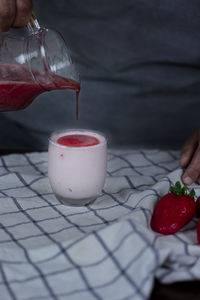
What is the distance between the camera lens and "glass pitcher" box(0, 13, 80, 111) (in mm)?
1160

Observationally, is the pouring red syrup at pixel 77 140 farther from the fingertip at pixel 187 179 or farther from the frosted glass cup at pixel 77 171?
the fingertip at pixel 187 179

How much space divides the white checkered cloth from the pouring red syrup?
151 millimetres

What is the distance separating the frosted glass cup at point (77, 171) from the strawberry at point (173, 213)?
0.17 meters

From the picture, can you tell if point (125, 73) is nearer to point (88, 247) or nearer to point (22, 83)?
point (22, 83)

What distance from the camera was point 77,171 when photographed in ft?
3.84

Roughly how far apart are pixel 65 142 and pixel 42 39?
9.7 inches

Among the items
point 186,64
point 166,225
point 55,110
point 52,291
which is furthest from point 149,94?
point 52,291

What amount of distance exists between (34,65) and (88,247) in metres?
0.45

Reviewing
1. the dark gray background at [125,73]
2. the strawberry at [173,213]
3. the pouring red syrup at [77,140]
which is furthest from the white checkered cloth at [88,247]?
the dark gray background at [125,73]

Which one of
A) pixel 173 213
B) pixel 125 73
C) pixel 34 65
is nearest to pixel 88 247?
pixel 173 213

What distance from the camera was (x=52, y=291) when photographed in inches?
33.9

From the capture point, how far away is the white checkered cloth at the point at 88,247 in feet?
2.85

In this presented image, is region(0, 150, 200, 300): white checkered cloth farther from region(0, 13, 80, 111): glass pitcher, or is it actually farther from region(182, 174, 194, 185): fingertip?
region(0, 13, 80, 111): glass pitcher

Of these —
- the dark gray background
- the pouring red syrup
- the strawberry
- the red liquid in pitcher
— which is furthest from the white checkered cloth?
the dark gray background
